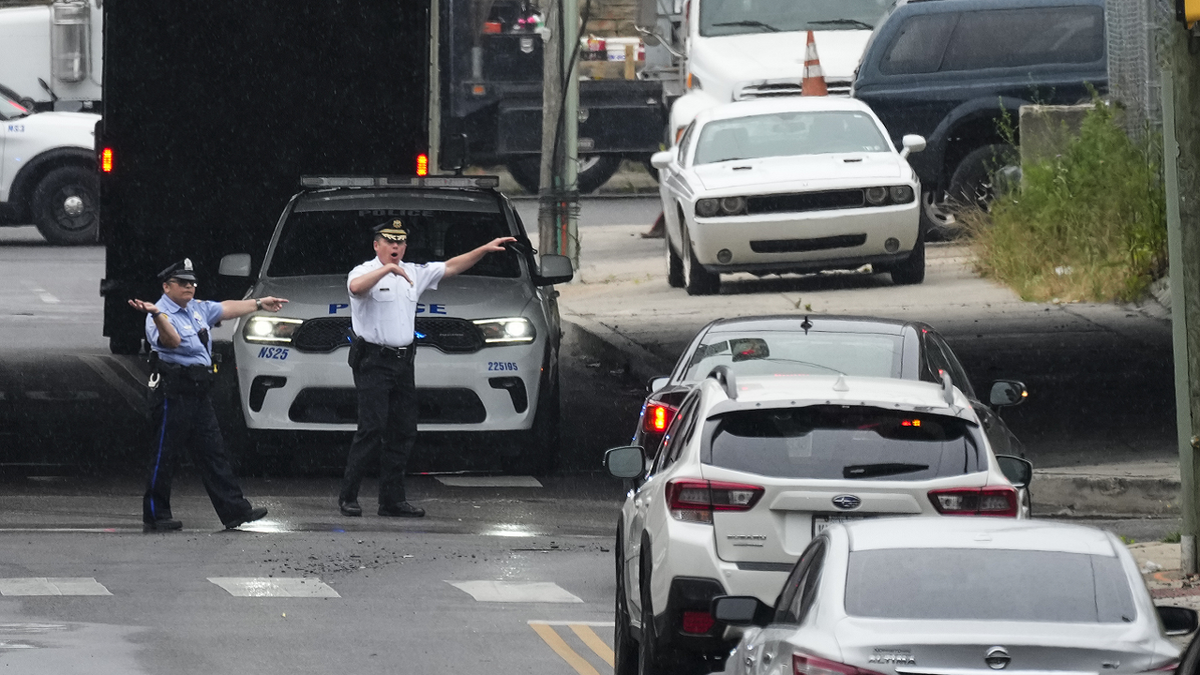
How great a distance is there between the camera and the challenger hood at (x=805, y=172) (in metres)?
22.7

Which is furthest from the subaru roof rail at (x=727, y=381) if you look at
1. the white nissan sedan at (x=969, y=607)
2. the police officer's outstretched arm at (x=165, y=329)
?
the police officer's outstretched arm at (x=165, y=329)

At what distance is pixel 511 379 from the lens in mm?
14742

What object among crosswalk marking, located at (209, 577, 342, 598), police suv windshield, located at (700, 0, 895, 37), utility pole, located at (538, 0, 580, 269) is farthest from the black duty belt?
police suv windshield, located at (700, 0, 895, 37)

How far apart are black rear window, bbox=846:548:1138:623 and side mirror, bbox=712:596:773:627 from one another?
2.53 feet

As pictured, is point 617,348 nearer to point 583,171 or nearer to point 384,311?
point 384,311

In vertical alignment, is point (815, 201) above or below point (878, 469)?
below

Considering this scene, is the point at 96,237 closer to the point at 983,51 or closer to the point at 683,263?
the point at 683,263

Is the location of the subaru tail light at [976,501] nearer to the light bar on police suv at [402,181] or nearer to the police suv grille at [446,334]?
the police suv grille at [446,334]

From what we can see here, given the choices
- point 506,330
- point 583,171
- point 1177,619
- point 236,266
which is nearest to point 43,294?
point 583,171

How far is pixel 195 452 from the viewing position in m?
13.4

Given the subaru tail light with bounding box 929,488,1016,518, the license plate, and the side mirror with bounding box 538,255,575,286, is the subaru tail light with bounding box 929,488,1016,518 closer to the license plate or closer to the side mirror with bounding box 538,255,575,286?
the license plate

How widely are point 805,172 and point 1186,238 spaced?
11780mm

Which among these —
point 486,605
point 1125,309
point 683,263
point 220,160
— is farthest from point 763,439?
point 683,263

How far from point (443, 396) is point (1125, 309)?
28.2ft
